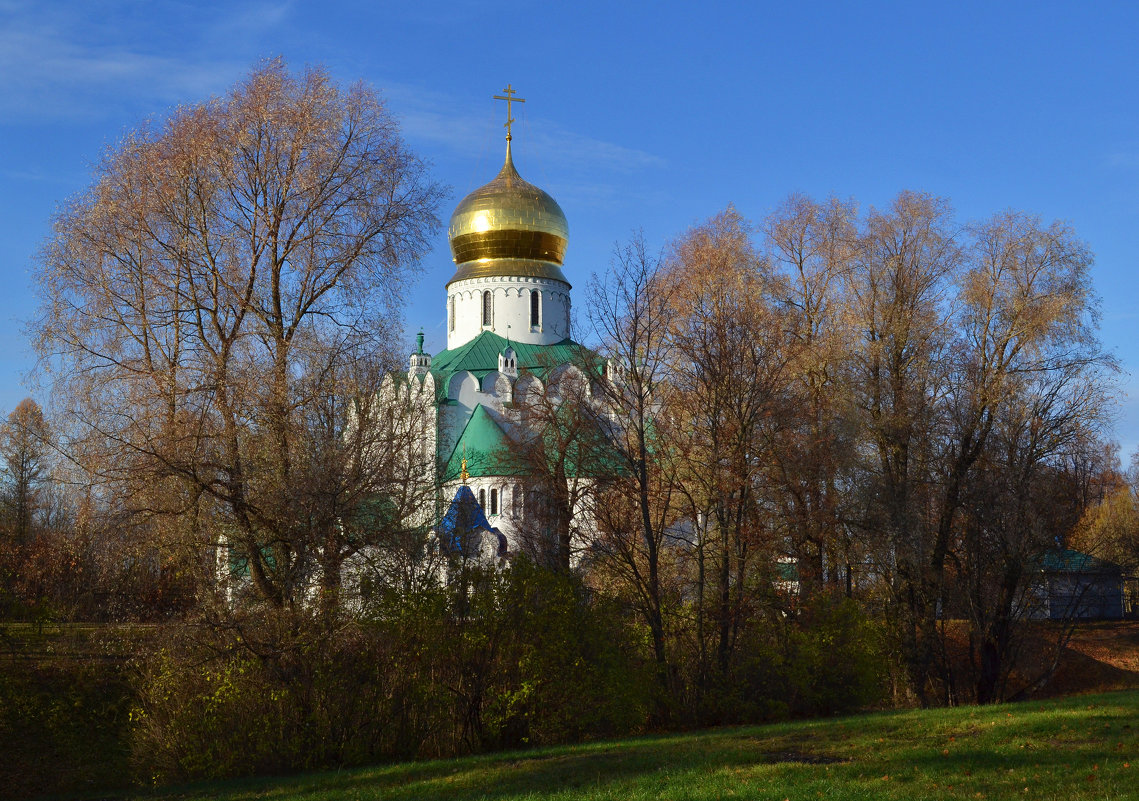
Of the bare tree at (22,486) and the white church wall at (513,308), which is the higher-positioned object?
the white church wall at (513,308)

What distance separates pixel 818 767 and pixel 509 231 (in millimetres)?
32140

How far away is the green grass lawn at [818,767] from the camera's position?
8711mm

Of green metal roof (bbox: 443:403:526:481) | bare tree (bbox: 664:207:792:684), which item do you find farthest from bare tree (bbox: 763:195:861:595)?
green metal roof (bbox: 443:403:526:481)

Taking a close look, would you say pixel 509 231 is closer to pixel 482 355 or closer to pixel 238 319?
pixel 482 355

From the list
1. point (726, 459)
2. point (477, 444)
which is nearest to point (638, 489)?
point (726, 459)

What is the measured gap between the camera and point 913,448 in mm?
20516

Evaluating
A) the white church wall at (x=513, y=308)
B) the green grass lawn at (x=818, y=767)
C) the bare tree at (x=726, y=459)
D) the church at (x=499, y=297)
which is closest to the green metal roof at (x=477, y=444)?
the church at (x=499, y=297)

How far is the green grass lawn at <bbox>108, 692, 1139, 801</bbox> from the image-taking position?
871 centimetres

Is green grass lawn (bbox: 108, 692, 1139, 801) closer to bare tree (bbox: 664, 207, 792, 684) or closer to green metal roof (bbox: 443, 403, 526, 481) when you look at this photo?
bare tree (bbox: 664, 207, 792, 684)

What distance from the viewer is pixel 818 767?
965cm

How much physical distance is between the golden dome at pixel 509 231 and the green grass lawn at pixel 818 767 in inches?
1159

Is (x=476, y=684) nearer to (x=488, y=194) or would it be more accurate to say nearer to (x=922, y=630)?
(x=922, y=630)

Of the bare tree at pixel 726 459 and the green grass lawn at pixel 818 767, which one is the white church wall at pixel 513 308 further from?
the green grass lawn at pixel 818 767

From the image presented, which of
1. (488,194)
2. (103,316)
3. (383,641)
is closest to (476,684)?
(383,641)
